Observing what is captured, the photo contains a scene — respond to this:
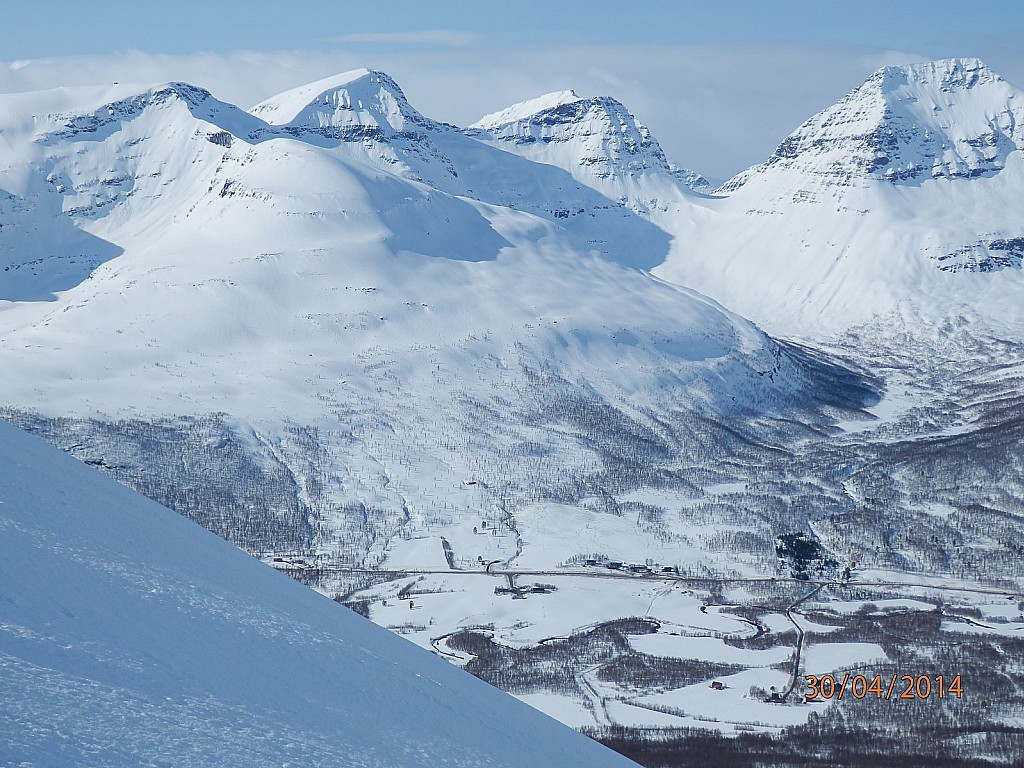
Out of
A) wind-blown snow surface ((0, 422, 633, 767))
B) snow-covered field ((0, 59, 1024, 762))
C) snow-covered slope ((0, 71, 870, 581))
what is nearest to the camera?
wind-blown snow surface ((0, 422, 633, 767))

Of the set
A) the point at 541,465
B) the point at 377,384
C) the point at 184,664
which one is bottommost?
the point at 541,465

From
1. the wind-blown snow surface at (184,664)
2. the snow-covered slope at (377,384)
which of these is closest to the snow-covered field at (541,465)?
the snow-covered slope at (377,384)

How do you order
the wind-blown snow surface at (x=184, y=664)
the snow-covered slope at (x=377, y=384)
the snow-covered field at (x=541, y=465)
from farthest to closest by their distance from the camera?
the snow-covered slope at (x=377, y=384) → the snow-covered field at (x=541, y=465) → the wind-blown snow surface at (x=184, y=664)

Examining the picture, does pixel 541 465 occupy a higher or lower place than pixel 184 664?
lower

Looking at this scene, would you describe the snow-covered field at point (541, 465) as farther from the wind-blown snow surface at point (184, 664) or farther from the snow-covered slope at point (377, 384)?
the wind-blown snow surface at point (184, 664)

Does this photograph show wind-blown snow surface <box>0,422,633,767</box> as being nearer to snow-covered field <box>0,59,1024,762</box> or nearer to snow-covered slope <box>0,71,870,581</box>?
snow-covered field <box>0,59,1024,762</box>

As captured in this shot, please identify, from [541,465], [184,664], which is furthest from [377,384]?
[184,664]

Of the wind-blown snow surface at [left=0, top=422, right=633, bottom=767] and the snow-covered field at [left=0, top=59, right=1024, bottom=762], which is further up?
the wind-blown snow surface at [left=0, top=422, right=633, bottom=767]

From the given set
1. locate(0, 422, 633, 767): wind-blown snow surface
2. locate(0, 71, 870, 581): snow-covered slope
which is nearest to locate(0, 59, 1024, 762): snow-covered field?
locate(0, 71, 870, 581): snow-covered slope

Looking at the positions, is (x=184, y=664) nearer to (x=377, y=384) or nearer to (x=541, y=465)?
(x=541, y=465)

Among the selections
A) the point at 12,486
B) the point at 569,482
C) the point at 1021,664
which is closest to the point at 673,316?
the point at 569,482
